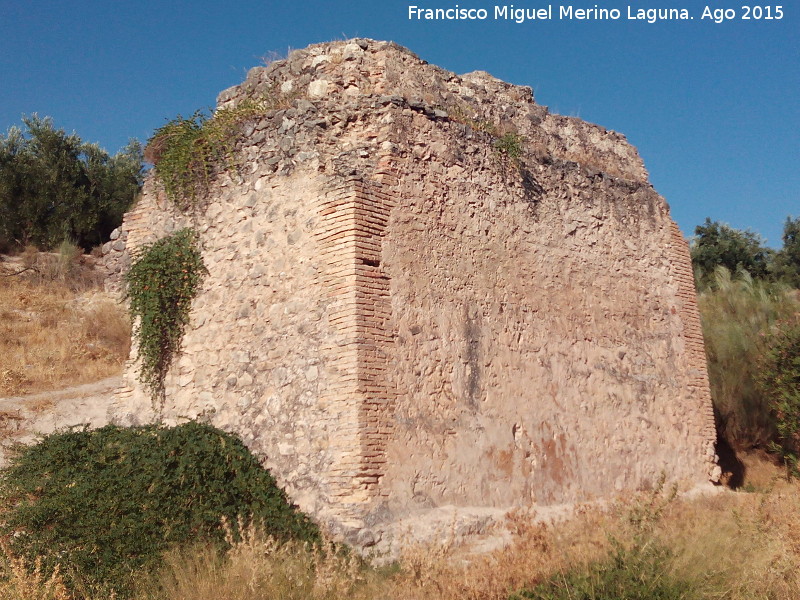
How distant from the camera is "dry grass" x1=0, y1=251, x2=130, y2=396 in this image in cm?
1391

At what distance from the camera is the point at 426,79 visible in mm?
9688

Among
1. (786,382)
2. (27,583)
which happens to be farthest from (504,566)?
A: (786,382)

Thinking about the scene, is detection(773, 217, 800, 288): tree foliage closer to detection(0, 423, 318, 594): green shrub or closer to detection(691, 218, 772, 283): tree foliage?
detection(691, 218, 772, 283): tree foliage

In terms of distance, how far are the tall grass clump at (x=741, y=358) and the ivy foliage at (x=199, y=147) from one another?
29.8 ft

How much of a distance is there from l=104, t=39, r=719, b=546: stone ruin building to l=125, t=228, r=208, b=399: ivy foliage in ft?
0.58

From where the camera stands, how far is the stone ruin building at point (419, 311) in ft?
25.9

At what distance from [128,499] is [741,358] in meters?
11.8

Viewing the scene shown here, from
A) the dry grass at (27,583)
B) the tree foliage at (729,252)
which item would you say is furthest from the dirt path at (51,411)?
the tree foliage at (729,252)

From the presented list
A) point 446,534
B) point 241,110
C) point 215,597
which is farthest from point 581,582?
point 241,110

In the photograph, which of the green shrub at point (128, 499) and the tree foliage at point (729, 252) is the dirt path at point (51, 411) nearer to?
the green shrub at point (128, 499)

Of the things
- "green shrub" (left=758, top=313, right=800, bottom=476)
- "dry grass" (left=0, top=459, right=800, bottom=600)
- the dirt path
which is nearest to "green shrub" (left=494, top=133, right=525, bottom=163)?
"dry grass" (left=0, top=459, right=800, bottom=600)

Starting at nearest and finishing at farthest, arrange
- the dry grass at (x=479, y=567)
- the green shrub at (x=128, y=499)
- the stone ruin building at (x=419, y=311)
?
the dry grass at (x=479, y=567)
the green shrub at (x=128, y=499)
the stone ruin building at (x=419, y=311)

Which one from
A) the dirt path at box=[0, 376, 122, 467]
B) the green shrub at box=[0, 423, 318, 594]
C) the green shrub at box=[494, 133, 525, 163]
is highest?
the green shrub at box=[494, 133, 525, 163]

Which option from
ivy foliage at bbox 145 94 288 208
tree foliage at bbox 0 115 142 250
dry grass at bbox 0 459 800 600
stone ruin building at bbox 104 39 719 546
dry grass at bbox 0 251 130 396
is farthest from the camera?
tree foliage at bbox 0 115 142 250
